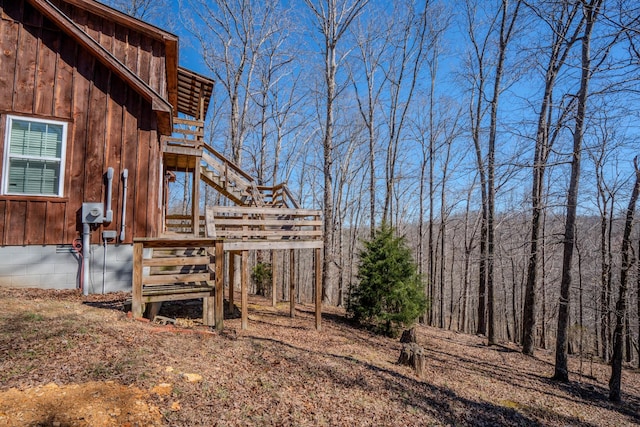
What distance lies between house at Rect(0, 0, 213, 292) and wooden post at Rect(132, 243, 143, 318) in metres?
2.19

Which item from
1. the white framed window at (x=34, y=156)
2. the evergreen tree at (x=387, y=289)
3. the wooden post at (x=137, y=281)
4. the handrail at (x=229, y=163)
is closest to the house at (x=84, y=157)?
the white framed window at (x=34, y=156)

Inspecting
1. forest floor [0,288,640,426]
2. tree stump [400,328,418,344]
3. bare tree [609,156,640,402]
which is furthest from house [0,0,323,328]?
bare tree [609,156,640,402]

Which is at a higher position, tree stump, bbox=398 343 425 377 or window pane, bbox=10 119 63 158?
window pane, bbox=10 119 63 158

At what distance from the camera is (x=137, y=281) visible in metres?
5.80

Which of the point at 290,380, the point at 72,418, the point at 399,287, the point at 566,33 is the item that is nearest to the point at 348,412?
the point at 290,380

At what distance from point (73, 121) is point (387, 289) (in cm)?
919

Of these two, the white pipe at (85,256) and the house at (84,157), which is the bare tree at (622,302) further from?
the white pipe at (85,256)

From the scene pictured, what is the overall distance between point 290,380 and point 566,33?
11.5 meters

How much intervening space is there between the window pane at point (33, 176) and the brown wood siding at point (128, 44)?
9.56ft

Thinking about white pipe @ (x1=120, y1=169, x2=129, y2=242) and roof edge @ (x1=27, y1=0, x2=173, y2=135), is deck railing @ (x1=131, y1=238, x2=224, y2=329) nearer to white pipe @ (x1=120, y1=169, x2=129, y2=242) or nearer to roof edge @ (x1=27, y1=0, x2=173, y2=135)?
white pipe @ (x1=120, y1=169, x2=129, y2=242)

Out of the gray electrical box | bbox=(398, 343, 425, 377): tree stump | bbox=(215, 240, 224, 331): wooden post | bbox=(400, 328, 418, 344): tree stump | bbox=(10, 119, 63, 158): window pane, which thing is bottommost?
bbox=(400, 328, 418, 344): tree stump

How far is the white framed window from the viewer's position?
694cm

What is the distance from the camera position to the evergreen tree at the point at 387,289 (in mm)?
10391

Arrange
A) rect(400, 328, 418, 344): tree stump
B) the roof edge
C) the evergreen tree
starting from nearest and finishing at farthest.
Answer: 1. the roof edge
2. rect(400, 328, 418, 344): tree stump
3. the evergreen tree
